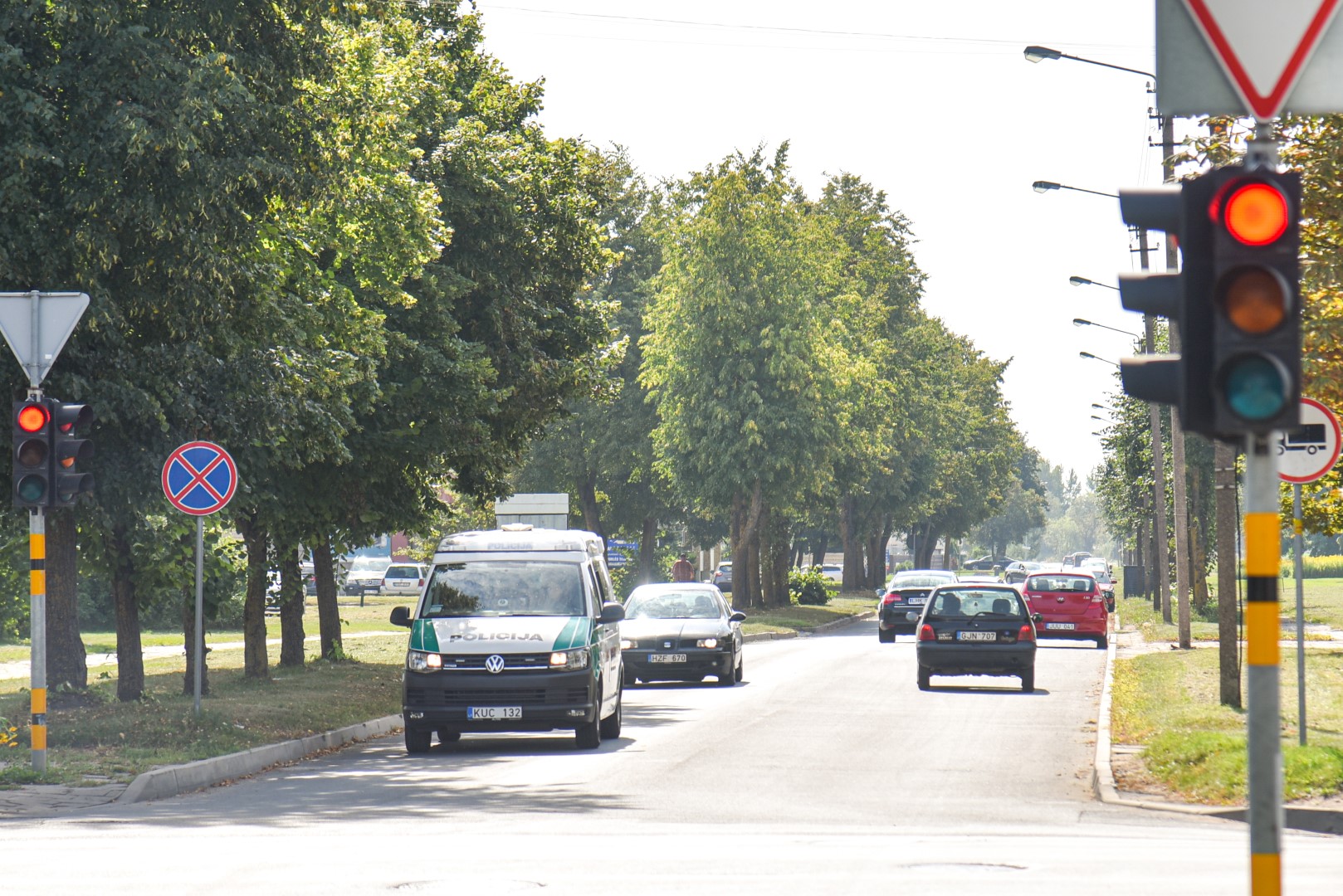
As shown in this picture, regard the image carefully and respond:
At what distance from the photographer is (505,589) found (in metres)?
18.3

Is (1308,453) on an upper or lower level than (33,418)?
lower

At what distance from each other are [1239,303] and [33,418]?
38.2ft

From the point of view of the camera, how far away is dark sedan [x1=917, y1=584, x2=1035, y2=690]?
2573 centimetres

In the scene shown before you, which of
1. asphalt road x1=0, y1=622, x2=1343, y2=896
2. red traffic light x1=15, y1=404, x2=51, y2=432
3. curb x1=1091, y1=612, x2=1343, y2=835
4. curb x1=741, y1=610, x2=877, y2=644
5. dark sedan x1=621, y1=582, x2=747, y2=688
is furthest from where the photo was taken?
curb x1=741, y1=610, x2=877, y2=644

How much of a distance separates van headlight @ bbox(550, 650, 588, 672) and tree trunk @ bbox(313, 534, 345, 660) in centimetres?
1369

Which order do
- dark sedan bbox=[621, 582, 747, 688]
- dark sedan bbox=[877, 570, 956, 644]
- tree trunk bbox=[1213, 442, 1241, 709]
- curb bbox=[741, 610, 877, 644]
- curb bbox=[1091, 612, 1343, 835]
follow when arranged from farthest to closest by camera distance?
curb bbox=[741, 610, 877, 644], dark sedan bbox=[877, 570, 956, 644], dark sedan bbox=[621, 582, 747, 688], tree trunk bbox=[1213, 442, 1241, 709], curb bbox=[1091, 612, 1343, 835]

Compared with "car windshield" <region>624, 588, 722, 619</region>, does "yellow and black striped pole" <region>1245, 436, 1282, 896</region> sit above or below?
above

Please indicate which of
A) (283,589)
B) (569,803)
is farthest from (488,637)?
(283,589)

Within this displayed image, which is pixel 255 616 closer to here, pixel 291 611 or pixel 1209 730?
pixel 291 611

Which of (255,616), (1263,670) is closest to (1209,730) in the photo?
(1263,670)

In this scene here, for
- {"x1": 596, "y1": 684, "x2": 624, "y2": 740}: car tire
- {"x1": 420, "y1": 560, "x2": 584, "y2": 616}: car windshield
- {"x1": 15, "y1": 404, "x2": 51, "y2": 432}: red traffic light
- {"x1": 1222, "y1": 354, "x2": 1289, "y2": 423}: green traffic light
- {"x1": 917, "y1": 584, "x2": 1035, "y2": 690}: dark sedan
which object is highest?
{"x1": 15, "y1": 404, "x2": 51, "y2": 432}: red traffic light

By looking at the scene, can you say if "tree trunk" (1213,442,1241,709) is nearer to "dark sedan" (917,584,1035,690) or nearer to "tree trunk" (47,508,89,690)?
"dark sedan" (917,584,1035,690)

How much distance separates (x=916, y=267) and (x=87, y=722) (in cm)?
6700

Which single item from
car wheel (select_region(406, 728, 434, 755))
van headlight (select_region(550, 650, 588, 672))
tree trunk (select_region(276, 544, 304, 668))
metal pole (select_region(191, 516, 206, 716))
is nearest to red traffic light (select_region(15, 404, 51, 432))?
metal pole (select_region(191, 516, 206, 716))
